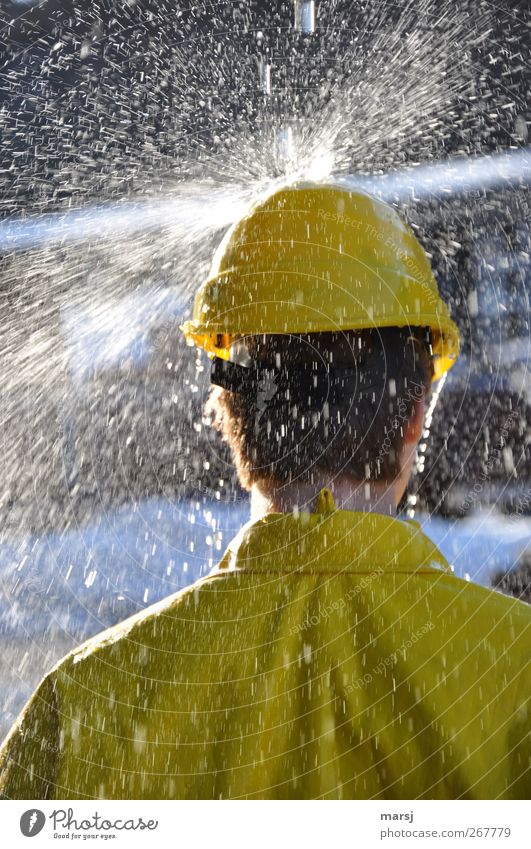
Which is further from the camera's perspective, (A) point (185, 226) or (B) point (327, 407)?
(A) point (185, 226)

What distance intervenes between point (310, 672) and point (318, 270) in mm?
461

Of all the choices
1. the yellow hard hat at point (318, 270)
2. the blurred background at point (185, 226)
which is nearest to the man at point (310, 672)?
the yellow hard hat at point (318, 270)

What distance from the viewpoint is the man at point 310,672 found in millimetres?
737

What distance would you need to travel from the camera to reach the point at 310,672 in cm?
77

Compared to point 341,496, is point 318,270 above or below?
above

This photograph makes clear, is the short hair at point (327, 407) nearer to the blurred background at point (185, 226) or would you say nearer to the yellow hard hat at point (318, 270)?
the yellow hard hat at point (318, 270)

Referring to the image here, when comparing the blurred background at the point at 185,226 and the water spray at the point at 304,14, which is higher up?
the water spray at the point at 304,14

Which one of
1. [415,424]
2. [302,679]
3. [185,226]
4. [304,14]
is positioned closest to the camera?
[302,679]

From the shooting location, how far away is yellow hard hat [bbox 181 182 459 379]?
96cm
